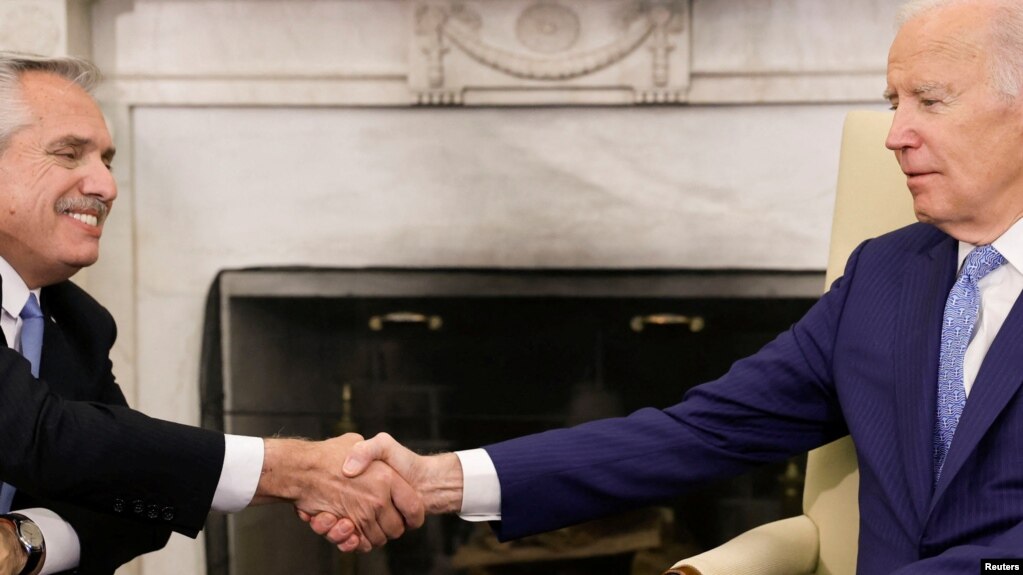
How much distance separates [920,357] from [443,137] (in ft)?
4.80

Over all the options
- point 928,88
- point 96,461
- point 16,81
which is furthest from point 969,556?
point 16,81

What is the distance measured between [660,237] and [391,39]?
77 cm

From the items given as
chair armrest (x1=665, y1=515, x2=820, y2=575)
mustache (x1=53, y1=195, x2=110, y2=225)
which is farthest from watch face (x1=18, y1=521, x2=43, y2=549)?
chair armrest (x1=665, y1=515, x2=820, y2=575)

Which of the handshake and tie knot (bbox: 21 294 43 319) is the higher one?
tie knot (bbox: 21 294 43 319)

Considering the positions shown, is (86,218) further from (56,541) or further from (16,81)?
(56,541)

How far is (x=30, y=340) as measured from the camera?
1.57 m

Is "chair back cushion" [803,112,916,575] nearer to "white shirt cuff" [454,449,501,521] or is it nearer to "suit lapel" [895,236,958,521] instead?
"suit lapel" [895,236,958,521]

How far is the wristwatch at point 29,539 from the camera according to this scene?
1.45 meters

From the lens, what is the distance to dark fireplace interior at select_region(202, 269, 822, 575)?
2.63 m

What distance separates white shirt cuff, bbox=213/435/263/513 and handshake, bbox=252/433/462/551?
0.19 ft

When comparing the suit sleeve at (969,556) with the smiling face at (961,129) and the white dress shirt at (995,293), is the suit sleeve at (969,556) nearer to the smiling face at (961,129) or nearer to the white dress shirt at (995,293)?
the white dress shirt at (995,293)

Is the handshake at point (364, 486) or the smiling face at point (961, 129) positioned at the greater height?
the smiling face at point (961, 129)

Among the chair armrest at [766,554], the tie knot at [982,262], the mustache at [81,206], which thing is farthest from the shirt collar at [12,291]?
the tie knot at [982,262]

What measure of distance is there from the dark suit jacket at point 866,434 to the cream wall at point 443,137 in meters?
1.00
